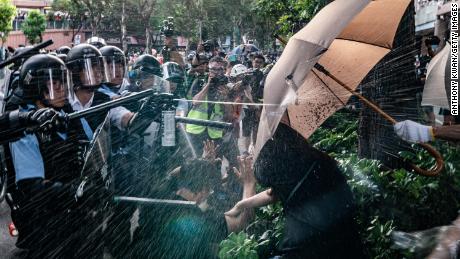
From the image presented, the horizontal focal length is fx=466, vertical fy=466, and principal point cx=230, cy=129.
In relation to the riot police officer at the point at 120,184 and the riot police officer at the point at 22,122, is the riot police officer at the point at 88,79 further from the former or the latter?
the riot police officer at the point at 22,122

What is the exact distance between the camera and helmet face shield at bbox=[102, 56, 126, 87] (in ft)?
16.2

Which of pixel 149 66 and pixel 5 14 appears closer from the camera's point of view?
pixel 149 66

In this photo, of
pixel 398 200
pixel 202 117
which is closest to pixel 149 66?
pixel 202 117

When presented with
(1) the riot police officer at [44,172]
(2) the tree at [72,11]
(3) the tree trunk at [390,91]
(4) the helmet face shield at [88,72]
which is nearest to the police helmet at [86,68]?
(4) the helmet face shield at [88,72]

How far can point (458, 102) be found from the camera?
413 centimetres

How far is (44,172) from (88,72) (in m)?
1.28

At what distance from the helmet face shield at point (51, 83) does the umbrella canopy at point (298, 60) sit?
1961mm

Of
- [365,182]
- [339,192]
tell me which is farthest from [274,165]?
[365,182]

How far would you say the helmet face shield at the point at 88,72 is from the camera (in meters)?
4.68

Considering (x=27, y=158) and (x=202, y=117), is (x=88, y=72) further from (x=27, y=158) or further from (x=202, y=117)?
(x=202, y=117)

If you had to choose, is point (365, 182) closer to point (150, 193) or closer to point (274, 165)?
point (274, 165)

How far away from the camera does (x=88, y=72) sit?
4703mm

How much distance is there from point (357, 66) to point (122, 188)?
7.92 ft

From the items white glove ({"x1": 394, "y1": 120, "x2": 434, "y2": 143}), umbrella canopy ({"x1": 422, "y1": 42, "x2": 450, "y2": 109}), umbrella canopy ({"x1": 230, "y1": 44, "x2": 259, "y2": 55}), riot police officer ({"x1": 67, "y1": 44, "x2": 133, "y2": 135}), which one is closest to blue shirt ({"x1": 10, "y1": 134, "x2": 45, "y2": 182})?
riot police officer ({"x1": 67, "y1": 44, "x2": 133, "y2": 135})
